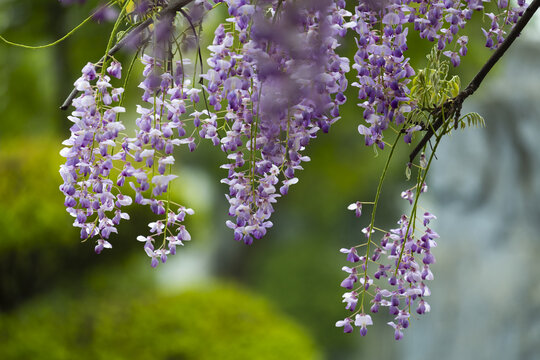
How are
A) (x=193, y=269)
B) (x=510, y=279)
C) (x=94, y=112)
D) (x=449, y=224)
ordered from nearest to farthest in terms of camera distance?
1. (x=94, y=112)
2. (x=510, y=279)
3. (x=449, y=224)
4. (x=193, y=269)

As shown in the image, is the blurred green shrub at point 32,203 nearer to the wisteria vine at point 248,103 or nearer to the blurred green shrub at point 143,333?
the blurred green shrub at point 143,333

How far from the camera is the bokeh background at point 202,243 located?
3314 millimetres

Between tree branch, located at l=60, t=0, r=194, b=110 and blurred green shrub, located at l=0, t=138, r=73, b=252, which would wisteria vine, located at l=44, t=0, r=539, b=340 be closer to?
tree branch, located at l=60, t=0, r=194, b=110

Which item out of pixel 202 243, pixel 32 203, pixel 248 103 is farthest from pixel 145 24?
pixel 202 243

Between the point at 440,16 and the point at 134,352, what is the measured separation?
2.86 meters

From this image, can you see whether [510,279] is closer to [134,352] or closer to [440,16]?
[134,352]

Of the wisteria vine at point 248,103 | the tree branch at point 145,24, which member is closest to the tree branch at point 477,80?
the wisteria vine at point 248,103

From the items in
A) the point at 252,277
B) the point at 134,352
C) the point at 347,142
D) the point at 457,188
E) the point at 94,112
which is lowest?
the point at 94,112

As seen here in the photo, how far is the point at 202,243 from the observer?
4703mm

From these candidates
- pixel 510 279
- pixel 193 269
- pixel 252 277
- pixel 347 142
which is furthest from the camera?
pixel 193 269

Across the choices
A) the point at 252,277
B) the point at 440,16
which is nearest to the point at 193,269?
the point at 252,277

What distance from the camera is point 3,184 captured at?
334 centimetres

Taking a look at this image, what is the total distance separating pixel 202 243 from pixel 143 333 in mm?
1410

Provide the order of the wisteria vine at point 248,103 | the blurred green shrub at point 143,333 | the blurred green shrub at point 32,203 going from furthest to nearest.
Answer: the blurred green shrub at point 143,333 < the blurred green shrub at point 32,203 < the wisteria vine at point 248,103
